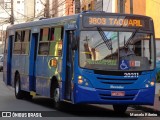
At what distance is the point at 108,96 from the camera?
561 inches

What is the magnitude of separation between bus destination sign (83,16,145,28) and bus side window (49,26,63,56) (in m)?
1.61

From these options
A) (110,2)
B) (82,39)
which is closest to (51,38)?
(82,39)

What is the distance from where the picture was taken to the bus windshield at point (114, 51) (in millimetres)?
14273

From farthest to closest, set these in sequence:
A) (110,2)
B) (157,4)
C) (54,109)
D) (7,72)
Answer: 1. (110,2)
2. (157,4)
3. (7,72)
4. (54,109)

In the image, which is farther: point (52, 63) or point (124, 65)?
point (52, 63)

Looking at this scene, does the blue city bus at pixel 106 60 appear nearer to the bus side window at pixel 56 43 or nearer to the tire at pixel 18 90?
the bus side window at pixel 56 43

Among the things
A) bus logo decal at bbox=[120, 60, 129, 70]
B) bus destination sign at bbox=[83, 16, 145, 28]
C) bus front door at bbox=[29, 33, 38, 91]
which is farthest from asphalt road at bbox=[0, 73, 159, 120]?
bus destination sign at bbox=[83, 16, 145, 28]

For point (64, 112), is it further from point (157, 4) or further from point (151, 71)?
point (157, 4)

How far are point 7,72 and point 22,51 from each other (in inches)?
103

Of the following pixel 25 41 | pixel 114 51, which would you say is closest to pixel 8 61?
pixel 25 41

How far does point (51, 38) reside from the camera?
16828 millimetres

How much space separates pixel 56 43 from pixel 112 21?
7.88ft

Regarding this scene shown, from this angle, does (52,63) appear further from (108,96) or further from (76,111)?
(108,96)

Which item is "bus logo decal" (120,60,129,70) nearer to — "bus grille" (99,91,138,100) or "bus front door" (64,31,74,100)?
"bus grille" (99,91,138,100)
